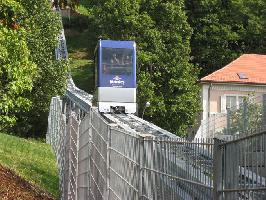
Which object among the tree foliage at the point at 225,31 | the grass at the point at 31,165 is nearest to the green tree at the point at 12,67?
the grass at the point at 31,165

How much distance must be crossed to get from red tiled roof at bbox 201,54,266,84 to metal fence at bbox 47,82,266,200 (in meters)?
39.0

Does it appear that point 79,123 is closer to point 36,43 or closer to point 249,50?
point 36,43

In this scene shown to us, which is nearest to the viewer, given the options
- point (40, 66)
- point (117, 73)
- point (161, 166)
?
point (161, 166)

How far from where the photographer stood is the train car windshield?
3044cm

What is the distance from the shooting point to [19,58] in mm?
11852

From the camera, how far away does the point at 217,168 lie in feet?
12.2

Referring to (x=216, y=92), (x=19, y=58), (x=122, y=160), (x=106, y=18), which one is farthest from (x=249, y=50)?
(x=122, y=160)

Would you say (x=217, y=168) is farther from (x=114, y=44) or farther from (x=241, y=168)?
(x=114, y=44)

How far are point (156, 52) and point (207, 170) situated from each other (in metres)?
42.6

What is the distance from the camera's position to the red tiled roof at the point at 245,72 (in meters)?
48.1

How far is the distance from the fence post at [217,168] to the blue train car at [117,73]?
26.1 m

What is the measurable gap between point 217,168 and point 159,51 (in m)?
43.1

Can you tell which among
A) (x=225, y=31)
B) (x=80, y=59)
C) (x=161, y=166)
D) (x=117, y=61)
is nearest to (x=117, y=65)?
(x=117, y=61)

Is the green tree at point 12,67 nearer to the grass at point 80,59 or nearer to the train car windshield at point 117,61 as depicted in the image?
the train car windshield at point 117,61
